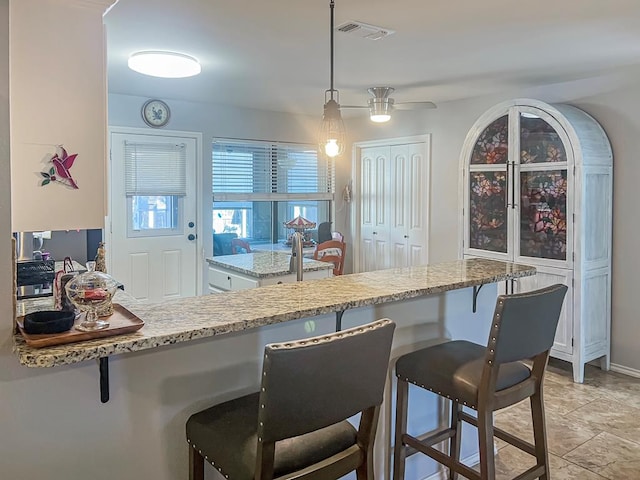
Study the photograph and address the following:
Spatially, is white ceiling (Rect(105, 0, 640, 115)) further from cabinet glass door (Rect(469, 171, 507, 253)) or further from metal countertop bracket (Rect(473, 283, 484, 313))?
metal countertop bracket (Rect(473, 283, 484, 313))

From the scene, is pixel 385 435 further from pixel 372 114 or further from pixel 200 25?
pixel 372 114

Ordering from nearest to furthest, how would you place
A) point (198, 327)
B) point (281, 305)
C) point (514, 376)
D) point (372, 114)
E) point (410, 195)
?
point (198, 327) < point (281, 305) < point (514, 376) < point (372, 114) < point (410, 195)

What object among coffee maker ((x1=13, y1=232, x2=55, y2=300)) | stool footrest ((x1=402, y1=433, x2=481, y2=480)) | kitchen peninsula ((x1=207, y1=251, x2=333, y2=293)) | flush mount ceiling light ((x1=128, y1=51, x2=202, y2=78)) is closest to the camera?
stool footrest ((x1=402, y1=433, x2=481, y2=480))

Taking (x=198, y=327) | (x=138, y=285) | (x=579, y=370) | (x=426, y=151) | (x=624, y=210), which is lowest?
(x=579, y=370)

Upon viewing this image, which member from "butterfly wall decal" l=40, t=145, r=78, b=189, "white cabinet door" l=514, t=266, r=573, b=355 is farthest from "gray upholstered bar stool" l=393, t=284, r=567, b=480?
"white cabinet door" l=514, t=266, r=573, b=355

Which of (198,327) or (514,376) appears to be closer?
(198,327)

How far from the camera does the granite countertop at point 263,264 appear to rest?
3619 millimetres

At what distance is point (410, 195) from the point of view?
5609 mm

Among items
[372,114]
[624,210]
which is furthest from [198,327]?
[624,210]

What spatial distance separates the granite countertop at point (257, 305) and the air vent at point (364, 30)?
133 centimetres

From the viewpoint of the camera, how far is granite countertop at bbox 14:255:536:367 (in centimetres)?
131

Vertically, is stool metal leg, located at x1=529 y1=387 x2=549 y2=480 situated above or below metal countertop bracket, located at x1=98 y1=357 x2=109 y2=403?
below

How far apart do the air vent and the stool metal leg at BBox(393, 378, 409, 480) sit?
6.02 feet

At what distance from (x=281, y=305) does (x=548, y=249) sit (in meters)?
2.93
